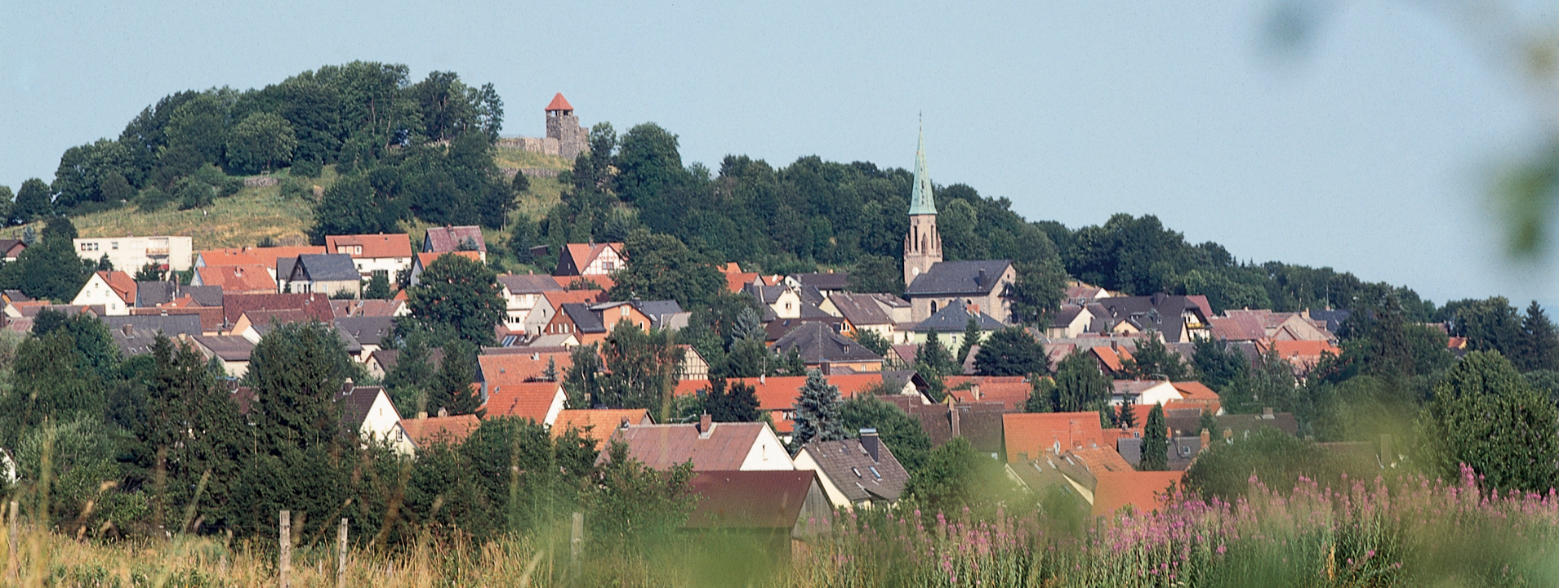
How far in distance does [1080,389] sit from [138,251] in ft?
175

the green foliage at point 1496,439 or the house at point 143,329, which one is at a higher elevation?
the green foliage at point 1496,439

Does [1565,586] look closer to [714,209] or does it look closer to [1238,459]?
[1238,459]

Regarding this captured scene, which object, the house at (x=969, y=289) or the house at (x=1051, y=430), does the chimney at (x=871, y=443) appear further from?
the house at (x=969, y=289)

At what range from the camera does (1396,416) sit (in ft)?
7.89

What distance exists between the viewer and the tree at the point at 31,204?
323ft

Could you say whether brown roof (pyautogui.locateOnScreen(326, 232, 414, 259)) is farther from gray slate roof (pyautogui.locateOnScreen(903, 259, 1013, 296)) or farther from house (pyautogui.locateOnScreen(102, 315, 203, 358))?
gray slate roof (pyautogui.locateOnScreen(903, 259, 1013, 296))

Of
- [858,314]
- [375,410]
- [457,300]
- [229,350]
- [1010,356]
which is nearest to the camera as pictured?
[375,410]

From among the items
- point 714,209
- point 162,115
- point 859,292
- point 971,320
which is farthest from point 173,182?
point 971,320

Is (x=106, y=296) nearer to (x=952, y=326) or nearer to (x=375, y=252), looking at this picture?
(x=375, y=252)

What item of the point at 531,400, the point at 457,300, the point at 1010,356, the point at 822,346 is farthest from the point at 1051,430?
the point at 457,300

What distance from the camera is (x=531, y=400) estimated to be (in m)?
46.8

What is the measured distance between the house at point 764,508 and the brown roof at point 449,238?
226 ft

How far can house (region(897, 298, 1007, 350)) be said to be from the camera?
3105 inches

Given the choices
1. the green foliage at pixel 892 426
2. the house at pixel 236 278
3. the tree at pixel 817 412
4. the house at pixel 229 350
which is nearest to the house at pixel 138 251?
the house at pixel 236 278
